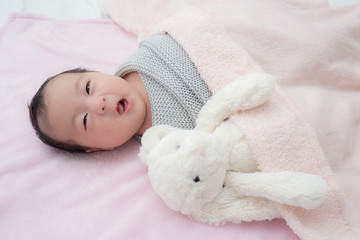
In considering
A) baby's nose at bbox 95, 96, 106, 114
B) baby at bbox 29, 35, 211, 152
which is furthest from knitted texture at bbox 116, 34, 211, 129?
baby's nose at bbox 95, 96, 106, 114

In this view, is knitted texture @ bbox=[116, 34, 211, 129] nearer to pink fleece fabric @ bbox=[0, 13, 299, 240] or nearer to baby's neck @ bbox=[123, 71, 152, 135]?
baby's neck @ bbox=[123, 71, 152, 135]

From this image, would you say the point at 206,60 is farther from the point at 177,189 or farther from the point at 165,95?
the point at 177,189

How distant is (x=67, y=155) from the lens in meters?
1.04

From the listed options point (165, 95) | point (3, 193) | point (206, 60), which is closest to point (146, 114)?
point (165, 95)

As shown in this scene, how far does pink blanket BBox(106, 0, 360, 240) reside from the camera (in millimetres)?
779

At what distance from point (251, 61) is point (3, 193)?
847mm

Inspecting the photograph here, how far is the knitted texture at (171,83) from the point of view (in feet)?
3.05

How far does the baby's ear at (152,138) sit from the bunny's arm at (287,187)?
0.80ft

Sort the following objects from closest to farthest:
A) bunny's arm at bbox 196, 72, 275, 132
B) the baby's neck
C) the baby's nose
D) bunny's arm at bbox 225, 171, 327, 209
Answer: bunny's arm at bbox 225, 171, 327, 209 → bunny's arm at bbox 196, 72, 275, 132 → the baby's nose → the baby's neck

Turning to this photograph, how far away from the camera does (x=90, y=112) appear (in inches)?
37.2

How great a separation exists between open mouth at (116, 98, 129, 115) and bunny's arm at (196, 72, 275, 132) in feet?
0.83

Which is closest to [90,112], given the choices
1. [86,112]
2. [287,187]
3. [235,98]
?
[86,112]

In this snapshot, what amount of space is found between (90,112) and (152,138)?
23 cm

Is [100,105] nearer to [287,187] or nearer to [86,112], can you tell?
[86,112]
